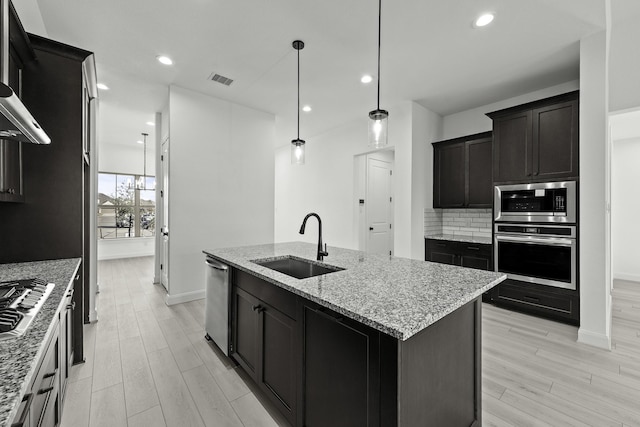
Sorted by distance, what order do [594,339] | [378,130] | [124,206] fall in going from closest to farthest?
[378,130], [594,339], [124,206]

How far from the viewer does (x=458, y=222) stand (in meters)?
4.61

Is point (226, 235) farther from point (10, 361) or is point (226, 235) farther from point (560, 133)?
point (560, 133)

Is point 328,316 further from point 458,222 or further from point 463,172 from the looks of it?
point 458,222

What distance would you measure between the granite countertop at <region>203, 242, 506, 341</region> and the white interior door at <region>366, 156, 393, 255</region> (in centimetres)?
327

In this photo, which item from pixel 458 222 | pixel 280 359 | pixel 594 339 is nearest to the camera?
pixel 280 359

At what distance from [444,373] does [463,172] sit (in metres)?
3.54

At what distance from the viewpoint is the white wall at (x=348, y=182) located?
4266mm

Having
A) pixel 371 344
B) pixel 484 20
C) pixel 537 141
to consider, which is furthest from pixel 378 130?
pixel 537 141

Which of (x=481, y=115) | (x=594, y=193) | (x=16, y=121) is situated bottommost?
(x=594, y=193)

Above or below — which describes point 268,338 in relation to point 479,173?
below

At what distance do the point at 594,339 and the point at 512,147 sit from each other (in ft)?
6.95

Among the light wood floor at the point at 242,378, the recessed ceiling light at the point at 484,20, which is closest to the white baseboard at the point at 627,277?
the light wood floor at the point at 242,378

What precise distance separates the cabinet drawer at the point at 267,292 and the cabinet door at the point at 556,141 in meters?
3.19

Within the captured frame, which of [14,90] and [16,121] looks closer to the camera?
[16,121]
